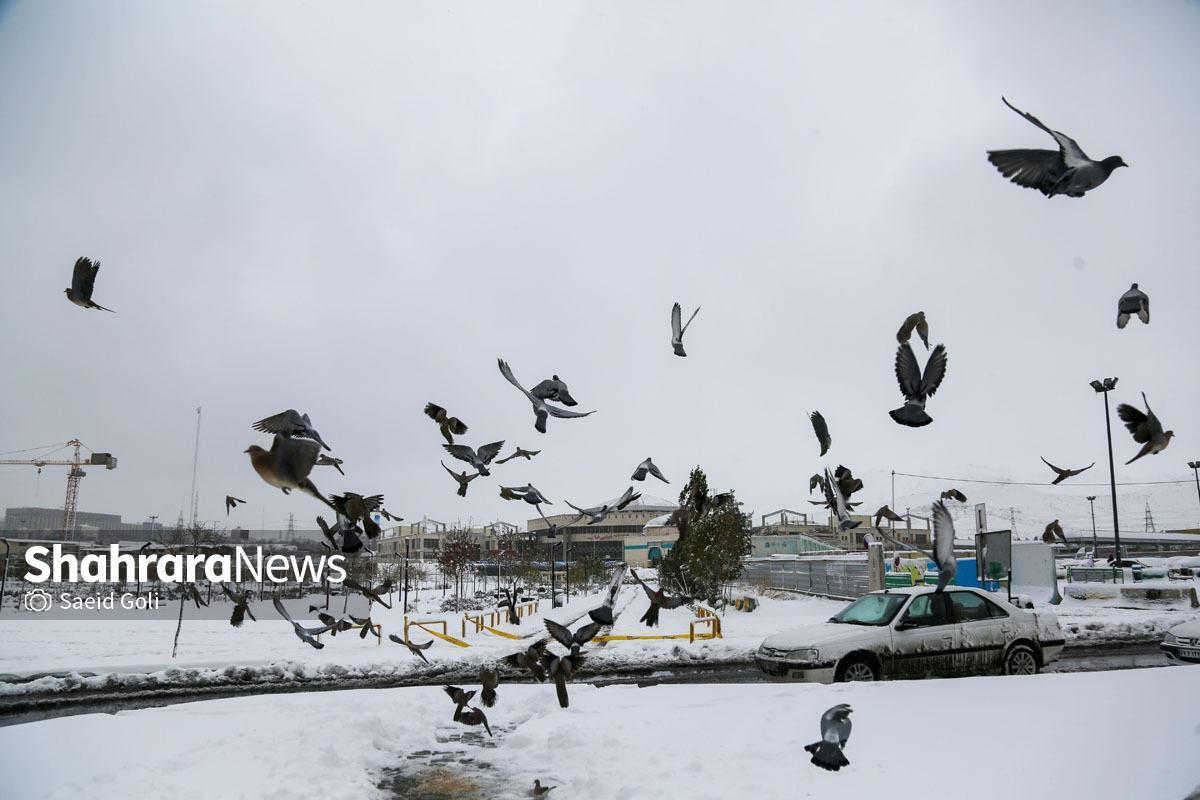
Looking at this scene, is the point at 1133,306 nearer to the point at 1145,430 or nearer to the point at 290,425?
the point at 1145,430

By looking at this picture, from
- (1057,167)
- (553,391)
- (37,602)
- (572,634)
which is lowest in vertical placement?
(37,602)

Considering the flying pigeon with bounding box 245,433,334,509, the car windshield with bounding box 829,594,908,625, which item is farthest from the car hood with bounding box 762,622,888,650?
the flying pigeon with bounding box 245,433,334,509

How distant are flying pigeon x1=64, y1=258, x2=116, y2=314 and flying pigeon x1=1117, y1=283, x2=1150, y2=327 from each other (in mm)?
5986

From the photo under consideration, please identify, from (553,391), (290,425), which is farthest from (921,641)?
(290,425)

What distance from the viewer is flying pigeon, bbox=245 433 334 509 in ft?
9.39

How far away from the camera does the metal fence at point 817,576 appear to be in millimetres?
26984

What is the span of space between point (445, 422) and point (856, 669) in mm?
7150

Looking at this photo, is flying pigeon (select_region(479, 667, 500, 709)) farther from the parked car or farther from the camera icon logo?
the camera icon logo

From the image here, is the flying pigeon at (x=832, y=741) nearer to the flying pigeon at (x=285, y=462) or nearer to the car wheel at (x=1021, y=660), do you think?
the flying pigeon at (x=285, y=462)

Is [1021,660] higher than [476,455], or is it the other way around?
[476,455]

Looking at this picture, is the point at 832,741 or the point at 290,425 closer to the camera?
the point at 290,425

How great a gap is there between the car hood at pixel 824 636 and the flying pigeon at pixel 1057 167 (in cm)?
725

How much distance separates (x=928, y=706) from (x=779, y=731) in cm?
148

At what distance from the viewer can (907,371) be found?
4688 mm
